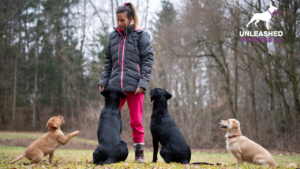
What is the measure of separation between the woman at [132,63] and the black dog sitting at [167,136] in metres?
0.28

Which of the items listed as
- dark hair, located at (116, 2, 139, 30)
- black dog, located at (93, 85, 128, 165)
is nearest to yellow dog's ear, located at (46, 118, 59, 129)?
black dog, located at (93, 85, 128, 165)

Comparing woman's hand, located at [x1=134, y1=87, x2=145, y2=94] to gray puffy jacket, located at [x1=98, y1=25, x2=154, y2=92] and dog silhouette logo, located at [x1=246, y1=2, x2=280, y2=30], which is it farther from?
dog silhouette logo, located at [x1=246, y1=2, x2=280, y2=30]

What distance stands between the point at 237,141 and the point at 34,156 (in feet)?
12.0

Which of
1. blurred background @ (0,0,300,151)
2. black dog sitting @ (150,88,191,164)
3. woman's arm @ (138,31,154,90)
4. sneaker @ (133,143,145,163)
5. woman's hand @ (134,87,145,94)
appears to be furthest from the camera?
blurred background @ (0,0,300,151)

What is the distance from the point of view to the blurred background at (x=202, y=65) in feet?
38.9

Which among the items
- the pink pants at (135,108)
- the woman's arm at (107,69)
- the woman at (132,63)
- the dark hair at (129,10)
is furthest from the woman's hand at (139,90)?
the dark hair at (129,10)

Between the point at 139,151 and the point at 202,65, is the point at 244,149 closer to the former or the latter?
the point at 139,151

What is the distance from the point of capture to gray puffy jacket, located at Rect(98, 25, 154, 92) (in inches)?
163

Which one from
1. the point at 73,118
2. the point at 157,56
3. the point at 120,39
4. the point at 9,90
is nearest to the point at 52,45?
the point at 9,90

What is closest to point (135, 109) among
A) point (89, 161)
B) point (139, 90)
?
point (139, 90)

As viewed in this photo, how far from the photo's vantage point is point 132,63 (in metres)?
4.18

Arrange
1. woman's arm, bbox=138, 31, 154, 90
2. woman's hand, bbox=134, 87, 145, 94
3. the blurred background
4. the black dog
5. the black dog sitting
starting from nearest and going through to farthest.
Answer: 1. the black dog
2. the black dog sitting
3. woman's hand, bbox=134, 87, 145, 94
4. woman's arm, bbox=138, 31, 154, 90
5. the blurred background

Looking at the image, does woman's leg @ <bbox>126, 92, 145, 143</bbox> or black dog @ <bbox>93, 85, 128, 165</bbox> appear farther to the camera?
woman's leg @ <bbox>126, 92, 145, 143</bbox>

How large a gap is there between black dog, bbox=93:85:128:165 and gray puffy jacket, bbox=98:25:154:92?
251 millimetres
